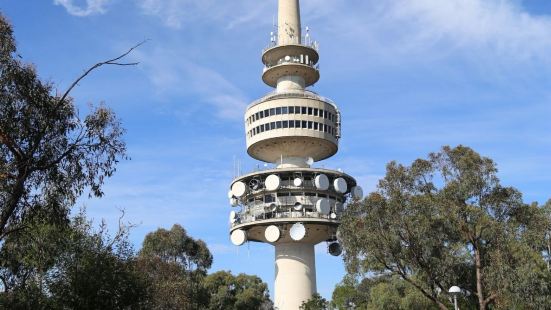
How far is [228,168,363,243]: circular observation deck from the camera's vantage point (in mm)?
69938

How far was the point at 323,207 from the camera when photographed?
227 ft

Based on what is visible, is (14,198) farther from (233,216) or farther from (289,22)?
(289,22)

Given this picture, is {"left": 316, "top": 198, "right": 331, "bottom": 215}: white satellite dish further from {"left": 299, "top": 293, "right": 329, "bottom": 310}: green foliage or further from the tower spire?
the tower spire

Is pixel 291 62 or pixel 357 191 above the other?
pixel 291 62

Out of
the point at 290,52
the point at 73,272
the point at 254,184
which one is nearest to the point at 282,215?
the point at 254,184

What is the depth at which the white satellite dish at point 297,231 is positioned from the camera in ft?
225

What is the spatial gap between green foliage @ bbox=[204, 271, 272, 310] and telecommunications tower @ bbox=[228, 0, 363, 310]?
2811 cm

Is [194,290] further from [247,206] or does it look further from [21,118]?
[21,118]

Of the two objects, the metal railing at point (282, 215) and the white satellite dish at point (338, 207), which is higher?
the white satellite dish at point (338, 207)

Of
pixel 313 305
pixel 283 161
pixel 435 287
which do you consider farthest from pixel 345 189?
pixel 435 287

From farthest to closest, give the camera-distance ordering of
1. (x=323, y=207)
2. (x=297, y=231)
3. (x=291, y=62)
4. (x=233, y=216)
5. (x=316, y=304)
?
(x=291, y=62)
(x=233, y=216)
(x=323, y=207)
(x=297, y=231)
(x=316, y=304)

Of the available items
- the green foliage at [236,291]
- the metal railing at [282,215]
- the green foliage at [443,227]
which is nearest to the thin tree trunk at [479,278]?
the green foliage at [443,227]

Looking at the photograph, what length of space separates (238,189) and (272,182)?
5367 mm

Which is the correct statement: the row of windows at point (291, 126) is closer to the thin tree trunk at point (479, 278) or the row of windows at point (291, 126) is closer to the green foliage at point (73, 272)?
the thin tree trunk at point (479, 278)
